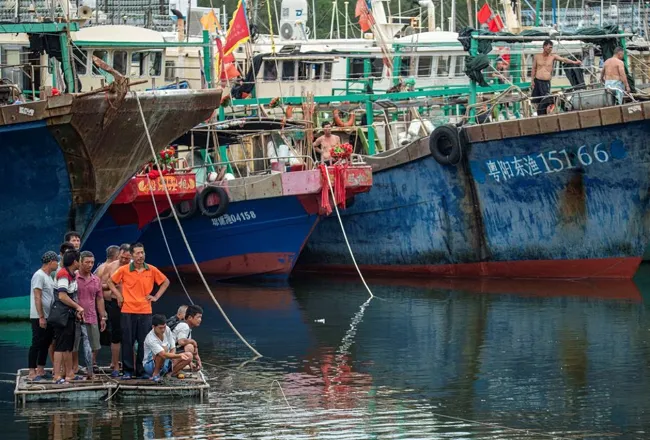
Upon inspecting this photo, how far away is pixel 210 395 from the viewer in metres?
14.1

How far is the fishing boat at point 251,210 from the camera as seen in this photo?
24047mm

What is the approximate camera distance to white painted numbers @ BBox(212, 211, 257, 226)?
Result: 2484 cm

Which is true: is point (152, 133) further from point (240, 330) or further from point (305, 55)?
point (305, 55)

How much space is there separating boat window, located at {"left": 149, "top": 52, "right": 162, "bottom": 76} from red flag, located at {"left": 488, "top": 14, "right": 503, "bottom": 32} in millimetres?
10874

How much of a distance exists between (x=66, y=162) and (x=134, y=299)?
235 inches

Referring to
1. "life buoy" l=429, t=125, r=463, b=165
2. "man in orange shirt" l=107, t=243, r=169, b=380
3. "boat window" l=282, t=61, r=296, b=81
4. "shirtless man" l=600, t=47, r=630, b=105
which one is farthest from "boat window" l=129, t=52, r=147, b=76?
"man in orange shirt" l=107, t=243, r=169, b=380

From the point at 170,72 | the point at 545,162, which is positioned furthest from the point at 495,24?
the point at 545,162

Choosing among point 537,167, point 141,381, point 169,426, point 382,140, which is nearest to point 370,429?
point 169,426

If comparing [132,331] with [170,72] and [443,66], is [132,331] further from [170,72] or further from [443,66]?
[443,66]

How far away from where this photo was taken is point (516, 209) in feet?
81.1

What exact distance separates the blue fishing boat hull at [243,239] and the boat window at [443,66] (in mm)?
11324

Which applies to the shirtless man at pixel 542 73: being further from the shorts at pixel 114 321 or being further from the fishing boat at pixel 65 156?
the shorts at pixel 114 321

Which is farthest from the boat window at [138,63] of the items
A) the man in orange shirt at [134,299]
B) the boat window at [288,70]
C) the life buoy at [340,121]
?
the man in orange shirt at [134,299]

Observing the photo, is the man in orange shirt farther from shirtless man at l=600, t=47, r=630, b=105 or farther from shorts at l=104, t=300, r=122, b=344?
shirtless man at l=600, t=47, r=630, b=105
